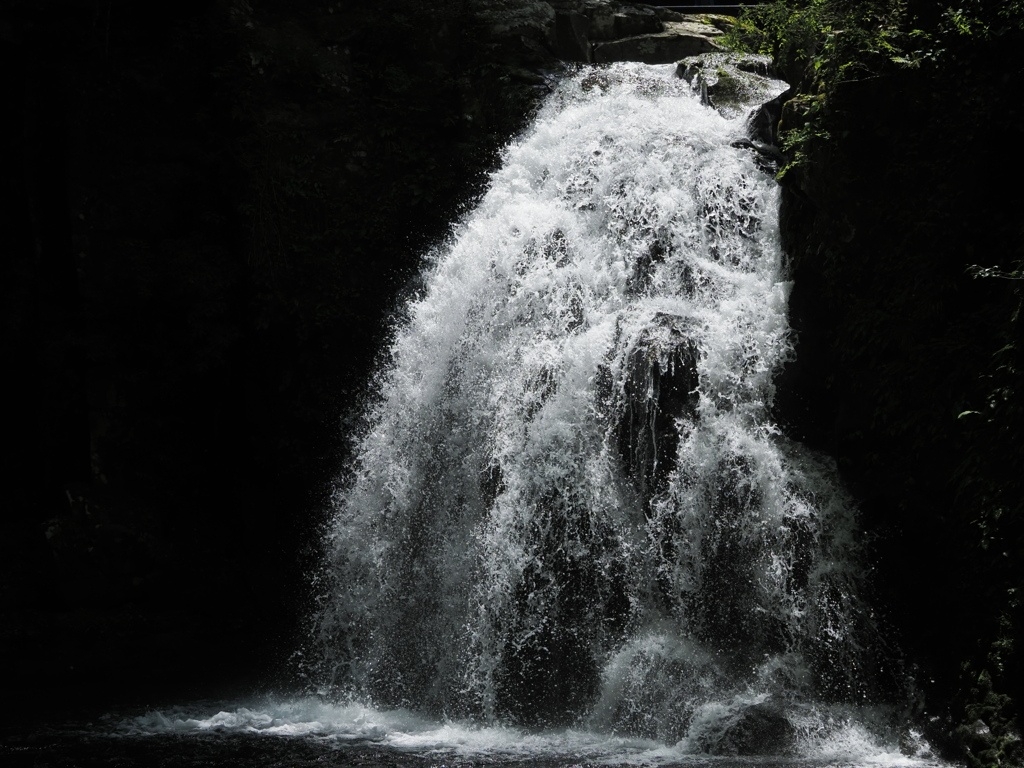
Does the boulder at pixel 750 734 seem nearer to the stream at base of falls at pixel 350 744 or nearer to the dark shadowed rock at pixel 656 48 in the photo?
the stream at base of falls at pixel 350 744

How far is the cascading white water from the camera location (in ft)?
22.7

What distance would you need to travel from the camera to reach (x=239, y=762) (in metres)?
6.43

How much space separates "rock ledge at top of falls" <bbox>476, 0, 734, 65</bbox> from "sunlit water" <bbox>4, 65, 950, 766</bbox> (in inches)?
124

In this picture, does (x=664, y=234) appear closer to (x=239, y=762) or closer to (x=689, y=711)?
(x=689, y=711)

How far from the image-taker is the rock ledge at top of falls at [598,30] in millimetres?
11742

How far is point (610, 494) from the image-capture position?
7488mm

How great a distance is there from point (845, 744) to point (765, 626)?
1021mm

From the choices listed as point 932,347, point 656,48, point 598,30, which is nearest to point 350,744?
point 932,347

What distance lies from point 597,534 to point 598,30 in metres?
8.18

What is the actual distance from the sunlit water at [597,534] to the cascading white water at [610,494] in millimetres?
20

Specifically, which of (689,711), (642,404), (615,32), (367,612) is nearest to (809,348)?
(642,404)

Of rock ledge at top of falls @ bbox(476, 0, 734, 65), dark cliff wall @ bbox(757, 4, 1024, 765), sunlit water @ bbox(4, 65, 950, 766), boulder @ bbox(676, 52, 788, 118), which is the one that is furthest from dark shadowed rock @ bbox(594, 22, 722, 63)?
dark cliff wall @ bbox(757, 4, 1024, 765)

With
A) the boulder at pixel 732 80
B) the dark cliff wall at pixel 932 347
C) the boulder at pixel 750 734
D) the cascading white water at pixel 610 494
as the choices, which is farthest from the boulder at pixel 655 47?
the boulder at pixel 750 734

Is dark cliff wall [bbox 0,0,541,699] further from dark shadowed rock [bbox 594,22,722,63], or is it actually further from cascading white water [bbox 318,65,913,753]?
dark shadowed rock [bbox 594,22,722,63]
